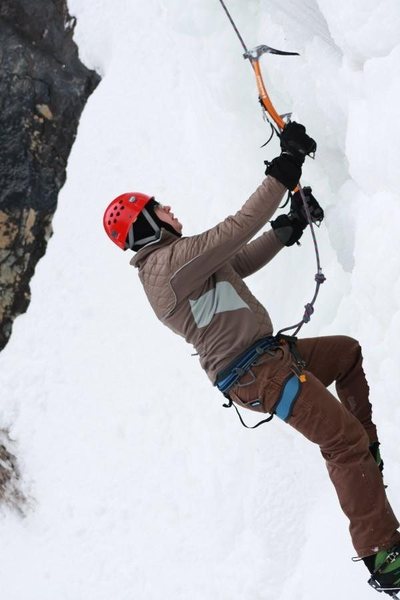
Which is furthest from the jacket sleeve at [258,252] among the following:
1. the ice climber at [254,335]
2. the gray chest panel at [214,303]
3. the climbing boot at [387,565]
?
the climbing boot at [387,565]

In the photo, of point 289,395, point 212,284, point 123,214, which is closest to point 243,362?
point 289,395

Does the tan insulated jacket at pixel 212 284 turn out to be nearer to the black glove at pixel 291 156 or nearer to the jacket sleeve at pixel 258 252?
the black glove at pixel 291 156

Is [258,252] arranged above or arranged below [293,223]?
below

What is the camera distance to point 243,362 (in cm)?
341

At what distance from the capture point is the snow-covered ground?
4391 mm

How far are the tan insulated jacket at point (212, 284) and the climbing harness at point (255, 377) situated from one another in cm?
4

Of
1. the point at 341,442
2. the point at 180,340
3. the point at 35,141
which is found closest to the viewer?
the point at 341,442

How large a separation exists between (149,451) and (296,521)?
203cm

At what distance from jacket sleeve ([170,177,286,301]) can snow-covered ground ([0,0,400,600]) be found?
3.13ft

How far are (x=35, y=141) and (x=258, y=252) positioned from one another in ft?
19.3

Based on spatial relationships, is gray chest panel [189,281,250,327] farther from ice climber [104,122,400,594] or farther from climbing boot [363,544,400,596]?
climbing boot [363,544,400,596]

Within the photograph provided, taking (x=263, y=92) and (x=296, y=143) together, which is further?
(x=263, y=92)

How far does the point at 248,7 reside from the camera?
18.4ft

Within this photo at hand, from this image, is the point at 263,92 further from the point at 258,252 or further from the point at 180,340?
the point at 180,340
